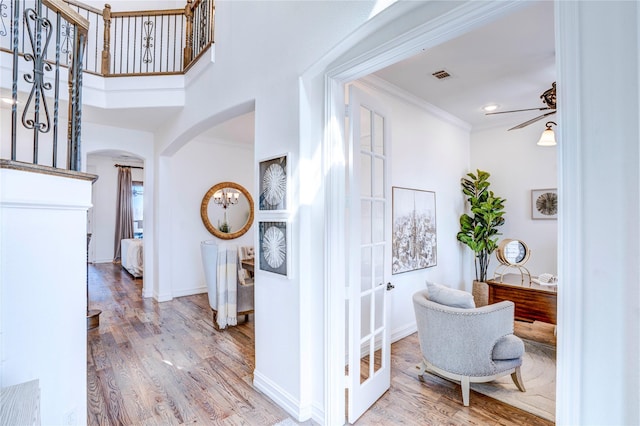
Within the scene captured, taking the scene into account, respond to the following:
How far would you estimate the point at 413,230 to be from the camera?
3900 millimetres

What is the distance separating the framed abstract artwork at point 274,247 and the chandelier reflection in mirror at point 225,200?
3.70 meters

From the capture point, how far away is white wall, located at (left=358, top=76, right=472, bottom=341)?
12.0 feet

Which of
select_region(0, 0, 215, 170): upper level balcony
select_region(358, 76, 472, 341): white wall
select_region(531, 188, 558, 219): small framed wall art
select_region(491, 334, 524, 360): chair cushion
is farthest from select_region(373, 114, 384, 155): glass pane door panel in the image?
select_region(531, 188, 558, 219): small framed wall art

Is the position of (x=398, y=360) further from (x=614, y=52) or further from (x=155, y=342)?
(x=614, y=52)

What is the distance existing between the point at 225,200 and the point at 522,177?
508 centimetres

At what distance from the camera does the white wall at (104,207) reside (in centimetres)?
898

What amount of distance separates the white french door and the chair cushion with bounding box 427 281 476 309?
1.33ft

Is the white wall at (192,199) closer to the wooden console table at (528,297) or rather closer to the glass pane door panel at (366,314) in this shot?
the glass pane door panel at (366,314)

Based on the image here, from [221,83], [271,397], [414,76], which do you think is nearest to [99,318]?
[271,397]

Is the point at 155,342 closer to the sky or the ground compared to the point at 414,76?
closer to the ground

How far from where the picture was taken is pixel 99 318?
4.21 metres

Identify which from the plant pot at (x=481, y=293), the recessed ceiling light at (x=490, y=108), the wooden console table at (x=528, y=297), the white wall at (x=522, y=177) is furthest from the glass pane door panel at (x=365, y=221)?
the white wall at (x=522, y=177)

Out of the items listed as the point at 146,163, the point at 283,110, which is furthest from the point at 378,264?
the point at 146,163

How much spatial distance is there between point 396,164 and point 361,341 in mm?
2177
